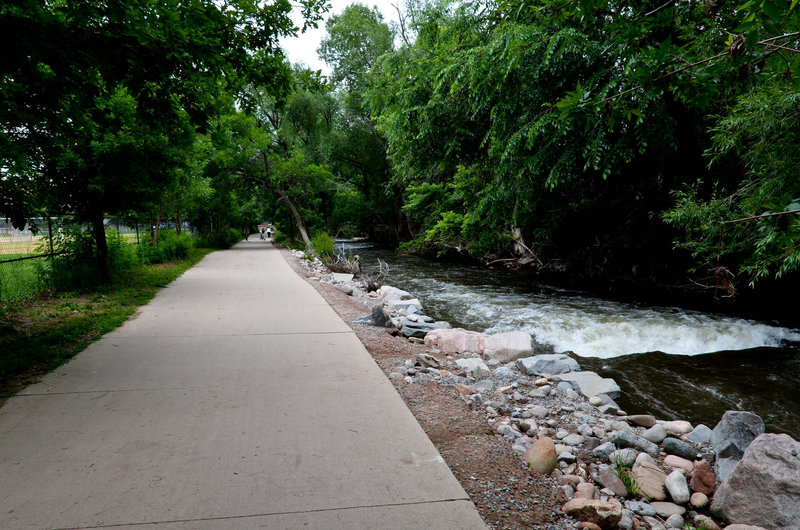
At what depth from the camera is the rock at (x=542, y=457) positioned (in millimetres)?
2711

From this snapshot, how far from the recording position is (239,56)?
196 inches

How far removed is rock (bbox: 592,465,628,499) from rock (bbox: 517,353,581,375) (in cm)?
231

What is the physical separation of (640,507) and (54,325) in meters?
7.20

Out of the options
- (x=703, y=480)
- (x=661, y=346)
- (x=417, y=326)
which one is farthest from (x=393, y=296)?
(x=703, y=480)

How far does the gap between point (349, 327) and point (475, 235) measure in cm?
1290

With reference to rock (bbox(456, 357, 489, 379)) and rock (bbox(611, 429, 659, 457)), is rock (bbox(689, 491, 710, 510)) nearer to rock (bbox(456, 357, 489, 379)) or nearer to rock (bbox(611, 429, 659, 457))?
rock (bbox(611, 429, 659, 457))

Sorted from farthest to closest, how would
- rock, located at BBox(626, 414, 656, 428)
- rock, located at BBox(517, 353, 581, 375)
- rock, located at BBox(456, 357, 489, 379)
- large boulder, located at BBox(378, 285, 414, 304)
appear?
large boulder, located at BBox(378, 285, 414, 304) < rock, located at BBox(517, 353, 581, 375) < rock, located at BBox(456, 357, 489, 379) < rock, located at BBox(626, 414, 656, 428)

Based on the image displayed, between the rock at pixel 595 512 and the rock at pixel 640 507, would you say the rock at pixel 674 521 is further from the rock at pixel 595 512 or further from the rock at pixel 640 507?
the rock at pixel 595 512

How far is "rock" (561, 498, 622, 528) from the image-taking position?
2168mm

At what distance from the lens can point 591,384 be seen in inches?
184

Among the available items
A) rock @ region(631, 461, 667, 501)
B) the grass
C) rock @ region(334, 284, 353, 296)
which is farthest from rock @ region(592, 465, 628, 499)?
rock @ region(334, 284, 353, 296)

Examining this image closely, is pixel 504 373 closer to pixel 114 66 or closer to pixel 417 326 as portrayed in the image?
pixel 417 326

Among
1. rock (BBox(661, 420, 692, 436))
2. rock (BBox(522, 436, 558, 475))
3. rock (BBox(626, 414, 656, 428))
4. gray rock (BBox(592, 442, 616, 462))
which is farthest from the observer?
rock (BBox(626, 414, 656, 428))

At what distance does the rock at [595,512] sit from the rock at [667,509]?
0.50m
